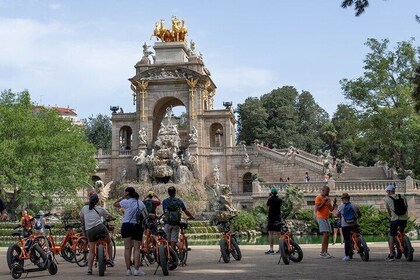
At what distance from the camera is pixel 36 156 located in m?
38.6

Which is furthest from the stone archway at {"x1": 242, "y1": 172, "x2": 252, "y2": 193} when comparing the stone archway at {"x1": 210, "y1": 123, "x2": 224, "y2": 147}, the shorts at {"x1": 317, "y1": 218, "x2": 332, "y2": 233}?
the shorts at {"x1": 317, "y1": 218, "x2": 332, "y2": 233}

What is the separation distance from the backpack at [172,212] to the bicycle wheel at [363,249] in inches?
170

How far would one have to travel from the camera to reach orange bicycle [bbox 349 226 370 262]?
13492 millimetres

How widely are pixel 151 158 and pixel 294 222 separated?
1583 cm

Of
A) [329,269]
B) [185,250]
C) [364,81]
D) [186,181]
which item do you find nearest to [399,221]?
[329,269]

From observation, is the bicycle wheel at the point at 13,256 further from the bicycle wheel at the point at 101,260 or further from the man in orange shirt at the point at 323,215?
the man in orange shirt at the point at 323,215

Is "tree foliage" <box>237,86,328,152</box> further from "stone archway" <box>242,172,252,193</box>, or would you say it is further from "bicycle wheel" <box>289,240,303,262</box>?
"bicycle wheel" <box>289,240,303,262</box>

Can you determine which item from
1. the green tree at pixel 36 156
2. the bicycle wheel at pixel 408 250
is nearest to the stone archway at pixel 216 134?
the green tree at pixel 36 156

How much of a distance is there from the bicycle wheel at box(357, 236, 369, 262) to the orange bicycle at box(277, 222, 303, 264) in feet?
4.73

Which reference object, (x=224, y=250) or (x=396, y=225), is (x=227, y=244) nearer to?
(x=224, y=250)

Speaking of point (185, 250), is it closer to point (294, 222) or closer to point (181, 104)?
point (294, 222)

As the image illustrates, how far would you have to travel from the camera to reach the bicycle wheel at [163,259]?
1123cm

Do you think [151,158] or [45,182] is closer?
[45,182]

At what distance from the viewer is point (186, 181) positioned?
46781 mm
